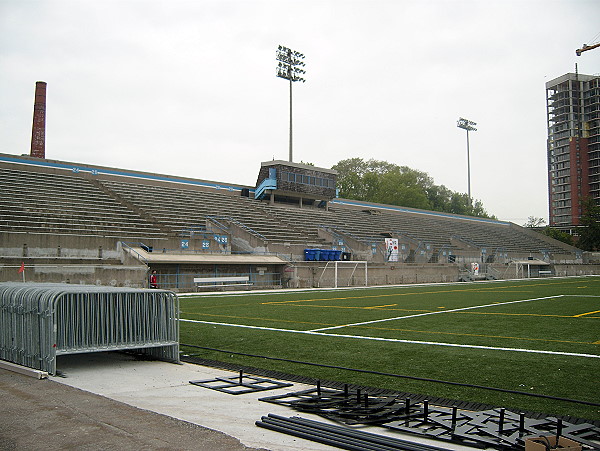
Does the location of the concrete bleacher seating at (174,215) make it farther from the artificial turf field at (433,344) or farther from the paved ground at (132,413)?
the paved ground at (132,413)

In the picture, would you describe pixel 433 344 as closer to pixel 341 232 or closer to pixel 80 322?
pixel 80 322

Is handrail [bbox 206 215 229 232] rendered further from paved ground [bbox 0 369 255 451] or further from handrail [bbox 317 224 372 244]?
paved ground [bbox 0 369 255 451]

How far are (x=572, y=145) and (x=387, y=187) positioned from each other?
160ft

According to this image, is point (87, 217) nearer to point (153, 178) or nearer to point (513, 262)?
point (153, 178)

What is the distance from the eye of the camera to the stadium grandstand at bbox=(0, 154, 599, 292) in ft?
90.5

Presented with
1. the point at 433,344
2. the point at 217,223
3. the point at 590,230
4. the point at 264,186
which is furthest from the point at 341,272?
the point at 590,230

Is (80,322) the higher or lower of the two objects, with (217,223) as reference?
lower

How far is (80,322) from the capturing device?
8961 millimetres

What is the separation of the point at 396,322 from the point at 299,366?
6782mm

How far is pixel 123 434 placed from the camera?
5.62 meters

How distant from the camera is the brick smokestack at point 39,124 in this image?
47.3 metres

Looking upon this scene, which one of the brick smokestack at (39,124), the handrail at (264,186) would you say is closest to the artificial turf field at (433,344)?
the handrail at (264,186)

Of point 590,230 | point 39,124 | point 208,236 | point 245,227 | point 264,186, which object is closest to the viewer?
point 208,236

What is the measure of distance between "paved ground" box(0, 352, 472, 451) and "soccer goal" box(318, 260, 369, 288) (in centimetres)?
2794
